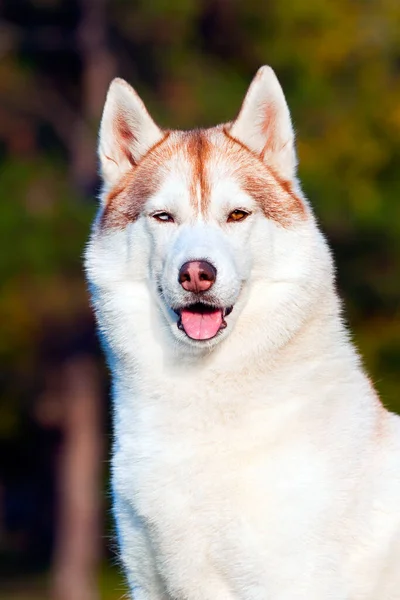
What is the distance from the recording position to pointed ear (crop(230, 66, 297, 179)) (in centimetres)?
514

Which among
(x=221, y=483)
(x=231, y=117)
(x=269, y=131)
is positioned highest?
(x=231, y=117)

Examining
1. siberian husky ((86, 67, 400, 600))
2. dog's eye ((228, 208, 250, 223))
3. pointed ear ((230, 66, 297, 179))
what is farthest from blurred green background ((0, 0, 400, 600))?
dog's eye ((228, 208, 250, 223))

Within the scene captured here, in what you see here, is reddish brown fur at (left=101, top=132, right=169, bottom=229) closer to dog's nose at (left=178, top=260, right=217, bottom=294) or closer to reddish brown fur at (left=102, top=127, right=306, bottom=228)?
reddish brown fur at (left=102, top=127, right=306, bottom=228)

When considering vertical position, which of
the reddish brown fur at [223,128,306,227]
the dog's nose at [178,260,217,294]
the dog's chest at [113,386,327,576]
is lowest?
the dog's chest at [113,386,327,576]

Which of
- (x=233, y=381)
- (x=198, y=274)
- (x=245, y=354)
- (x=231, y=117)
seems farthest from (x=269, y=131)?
(x=231, y=117)

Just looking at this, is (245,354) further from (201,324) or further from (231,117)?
(231,117)

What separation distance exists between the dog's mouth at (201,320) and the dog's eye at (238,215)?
38 centimetres

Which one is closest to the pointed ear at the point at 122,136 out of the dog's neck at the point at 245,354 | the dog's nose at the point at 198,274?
the dog's neck at the point at 245,354

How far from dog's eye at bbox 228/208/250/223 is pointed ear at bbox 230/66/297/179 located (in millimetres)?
376

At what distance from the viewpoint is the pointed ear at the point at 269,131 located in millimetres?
5145

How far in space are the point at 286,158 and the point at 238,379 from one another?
1060 mm

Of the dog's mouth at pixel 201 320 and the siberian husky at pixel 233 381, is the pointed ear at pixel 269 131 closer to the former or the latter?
the siberian husky at pixel 233 381

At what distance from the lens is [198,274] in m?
4.60

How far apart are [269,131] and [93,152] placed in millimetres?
13425
